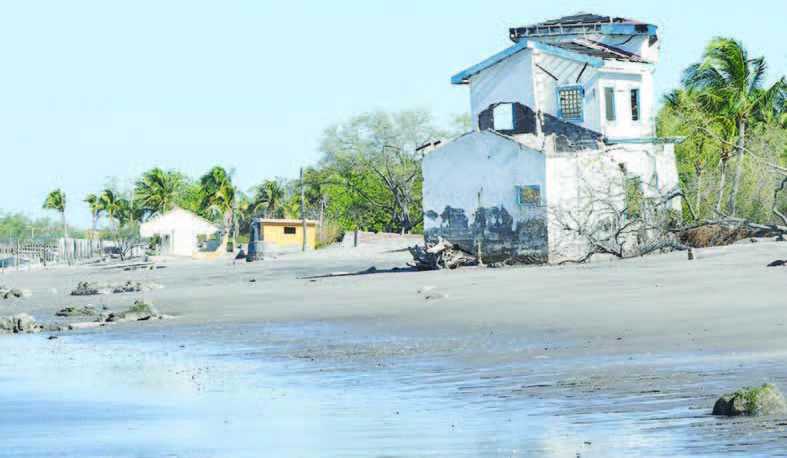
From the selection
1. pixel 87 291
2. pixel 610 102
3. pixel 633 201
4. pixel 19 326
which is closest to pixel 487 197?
pixel 633 201

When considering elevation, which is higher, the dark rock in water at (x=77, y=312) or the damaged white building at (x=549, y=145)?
the damaged white building at (x=549, y=145)

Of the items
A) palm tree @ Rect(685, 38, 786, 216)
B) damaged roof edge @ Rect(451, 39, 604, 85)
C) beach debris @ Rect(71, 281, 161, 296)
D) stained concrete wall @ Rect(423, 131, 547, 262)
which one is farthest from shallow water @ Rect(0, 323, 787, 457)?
palm tree @ Rect(685, 38, 786, 216)

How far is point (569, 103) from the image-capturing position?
44344mm

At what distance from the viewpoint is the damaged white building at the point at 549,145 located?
39.6 metres

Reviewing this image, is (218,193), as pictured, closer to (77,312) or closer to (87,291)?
(87,291)

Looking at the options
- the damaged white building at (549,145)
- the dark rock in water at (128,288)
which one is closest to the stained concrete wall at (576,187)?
the damaged white building at (549,145)

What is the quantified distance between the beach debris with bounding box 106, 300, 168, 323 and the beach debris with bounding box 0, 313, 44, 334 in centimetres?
176

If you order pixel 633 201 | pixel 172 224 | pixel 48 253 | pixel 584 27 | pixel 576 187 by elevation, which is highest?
pixel 584 27

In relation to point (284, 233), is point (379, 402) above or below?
below

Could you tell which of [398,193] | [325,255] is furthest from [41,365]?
[398,193]

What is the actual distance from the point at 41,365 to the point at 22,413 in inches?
211

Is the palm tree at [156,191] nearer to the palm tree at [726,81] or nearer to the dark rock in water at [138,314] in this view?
the palm tree at [726,81]

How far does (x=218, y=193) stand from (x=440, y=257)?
198 feet

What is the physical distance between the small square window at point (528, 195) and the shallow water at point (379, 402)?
69.6 feet
